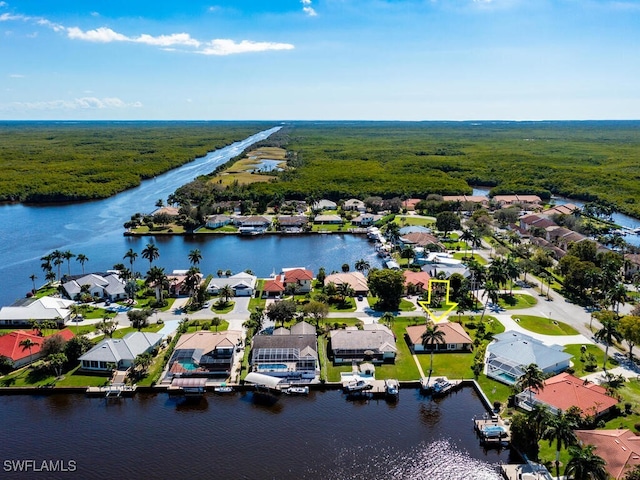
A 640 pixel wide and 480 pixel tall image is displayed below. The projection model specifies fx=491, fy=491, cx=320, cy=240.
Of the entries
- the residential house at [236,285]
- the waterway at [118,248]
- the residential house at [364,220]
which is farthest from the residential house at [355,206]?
the residential house at [236,285]

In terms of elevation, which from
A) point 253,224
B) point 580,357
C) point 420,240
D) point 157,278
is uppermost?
point 157,278

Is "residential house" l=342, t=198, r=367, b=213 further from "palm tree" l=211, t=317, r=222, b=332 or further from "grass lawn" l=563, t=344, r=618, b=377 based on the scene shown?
"grass lawn" l=563, t=344, r=618, b=377

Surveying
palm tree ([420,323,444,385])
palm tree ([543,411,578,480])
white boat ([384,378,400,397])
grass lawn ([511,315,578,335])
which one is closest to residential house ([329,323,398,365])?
palm tree ([420,323,444,385])

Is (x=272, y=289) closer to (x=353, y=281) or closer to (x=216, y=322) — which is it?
(x=353, y=281)

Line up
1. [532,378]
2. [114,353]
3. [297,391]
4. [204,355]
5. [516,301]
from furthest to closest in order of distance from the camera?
1. [516,301]
2. [114,353]
3. [204,355]
4. [297,391]
5. [532,378]

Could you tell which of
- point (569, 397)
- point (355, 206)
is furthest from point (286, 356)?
point (355, 206)
